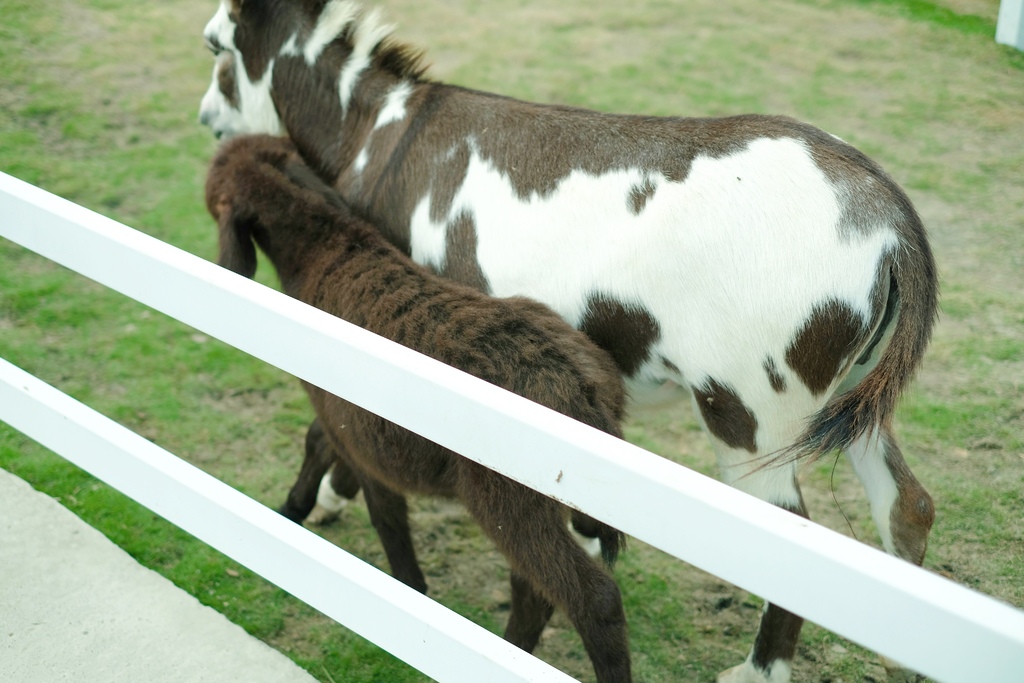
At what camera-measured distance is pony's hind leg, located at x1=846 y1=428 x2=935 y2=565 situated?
2877 millimetres

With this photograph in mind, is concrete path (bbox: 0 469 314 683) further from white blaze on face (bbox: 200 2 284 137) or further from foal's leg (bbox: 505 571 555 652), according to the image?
white blaze on face (bbox: 200 2 284 137)

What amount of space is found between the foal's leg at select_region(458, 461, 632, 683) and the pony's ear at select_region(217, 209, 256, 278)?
1345 mm

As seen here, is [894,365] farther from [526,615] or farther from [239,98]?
[239,98]

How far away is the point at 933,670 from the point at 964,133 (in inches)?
239

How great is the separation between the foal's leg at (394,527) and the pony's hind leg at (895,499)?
1531 mm

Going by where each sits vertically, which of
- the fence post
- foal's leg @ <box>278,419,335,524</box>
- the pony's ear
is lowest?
foal's leg @ <box>278,419,335,524</box>

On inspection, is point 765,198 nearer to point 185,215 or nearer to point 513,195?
point 513,195

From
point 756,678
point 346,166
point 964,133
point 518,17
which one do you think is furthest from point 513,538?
point 518,17

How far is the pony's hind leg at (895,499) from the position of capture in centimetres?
288

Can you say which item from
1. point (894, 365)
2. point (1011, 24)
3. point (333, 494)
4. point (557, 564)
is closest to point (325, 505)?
point (333, 494)

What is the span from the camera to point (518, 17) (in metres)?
8.28

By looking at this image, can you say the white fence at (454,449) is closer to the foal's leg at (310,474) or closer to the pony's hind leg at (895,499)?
the foal's leg at (310,474)

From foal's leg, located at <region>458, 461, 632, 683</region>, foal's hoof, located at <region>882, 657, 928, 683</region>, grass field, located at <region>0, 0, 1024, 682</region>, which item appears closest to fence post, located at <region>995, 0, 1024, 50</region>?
grass field, located at <region>0, 0, 1024, 682</region>

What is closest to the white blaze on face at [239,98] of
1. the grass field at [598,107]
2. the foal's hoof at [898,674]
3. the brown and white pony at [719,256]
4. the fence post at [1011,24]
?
the brown and white pony at [719,256]
